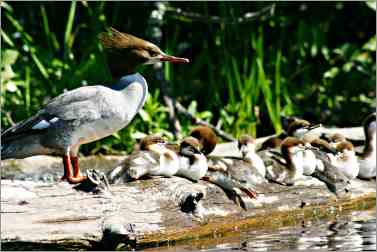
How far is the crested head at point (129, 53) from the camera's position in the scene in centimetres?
653

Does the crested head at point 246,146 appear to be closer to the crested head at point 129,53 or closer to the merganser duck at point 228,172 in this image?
the merganser duck at point 228,172

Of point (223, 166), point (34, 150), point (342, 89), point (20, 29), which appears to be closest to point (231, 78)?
point (342, 89)

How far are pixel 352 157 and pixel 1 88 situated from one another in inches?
129

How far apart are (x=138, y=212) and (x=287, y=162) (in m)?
1.51

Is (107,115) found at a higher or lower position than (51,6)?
lower

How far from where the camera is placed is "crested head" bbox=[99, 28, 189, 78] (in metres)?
6.53

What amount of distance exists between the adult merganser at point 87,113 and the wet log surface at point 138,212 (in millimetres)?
312

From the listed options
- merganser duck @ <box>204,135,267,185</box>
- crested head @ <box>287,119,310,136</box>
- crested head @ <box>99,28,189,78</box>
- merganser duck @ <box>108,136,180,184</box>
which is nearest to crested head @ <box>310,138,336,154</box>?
crested head @ <box>287,119,310,136</box>

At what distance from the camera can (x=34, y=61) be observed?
9422mm

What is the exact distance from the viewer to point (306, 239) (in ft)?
20.5

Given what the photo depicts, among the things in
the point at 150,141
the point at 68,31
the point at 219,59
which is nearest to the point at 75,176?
the point at 150,141

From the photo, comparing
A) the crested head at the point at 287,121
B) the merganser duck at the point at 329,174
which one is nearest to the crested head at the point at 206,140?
the merganser duck at the point at 329,174

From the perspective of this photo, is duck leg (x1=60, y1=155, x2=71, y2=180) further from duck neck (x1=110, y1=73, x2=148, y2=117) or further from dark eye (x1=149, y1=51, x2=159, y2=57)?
dark eye (x1=149, y1=51, x2=159, y2=57)

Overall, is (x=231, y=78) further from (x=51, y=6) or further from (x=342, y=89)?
(x=51, y=6)
